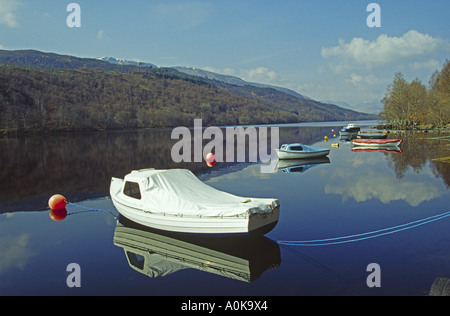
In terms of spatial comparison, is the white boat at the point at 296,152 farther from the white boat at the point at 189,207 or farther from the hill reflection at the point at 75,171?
the white boat at the point at 189,207

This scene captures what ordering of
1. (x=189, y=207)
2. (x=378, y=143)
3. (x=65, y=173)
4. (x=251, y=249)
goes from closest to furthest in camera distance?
(x=251, y=249) → (x=189, y=207) → (x=65, y=173) → (x=378, y=143)

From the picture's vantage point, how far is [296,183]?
91.5ft

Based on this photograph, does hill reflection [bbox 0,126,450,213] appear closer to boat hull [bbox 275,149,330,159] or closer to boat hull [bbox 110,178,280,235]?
boat hull [bbox 275,149,330,159]

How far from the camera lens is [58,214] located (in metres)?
20.0

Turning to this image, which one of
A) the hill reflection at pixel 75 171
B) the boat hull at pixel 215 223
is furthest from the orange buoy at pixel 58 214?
the boat hull at pixel 215 223

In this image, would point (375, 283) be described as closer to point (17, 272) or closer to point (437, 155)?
point (17, 272)

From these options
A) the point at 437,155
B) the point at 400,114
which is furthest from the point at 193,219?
the point at 400,114

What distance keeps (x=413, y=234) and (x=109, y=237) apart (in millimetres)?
13291

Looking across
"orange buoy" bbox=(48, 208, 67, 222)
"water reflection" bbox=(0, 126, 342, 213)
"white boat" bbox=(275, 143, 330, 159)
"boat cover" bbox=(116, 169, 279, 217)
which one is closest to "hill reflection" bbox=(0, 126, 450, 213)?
"water reflection" bbox=(0, 126, 342, 213)

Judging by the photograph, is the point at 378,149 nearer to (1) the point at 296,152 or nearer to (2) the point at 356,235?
(1) the point at 296,152

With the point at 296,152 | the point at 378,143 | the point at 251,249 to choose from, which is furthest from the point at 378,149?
the point at 251,249

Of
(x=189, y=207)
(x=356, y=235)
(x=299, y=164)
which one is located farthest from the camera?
(x=299, y=164)

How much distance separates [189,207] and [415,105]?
10130 cm

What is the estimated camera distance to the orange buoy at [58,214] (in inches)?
754
